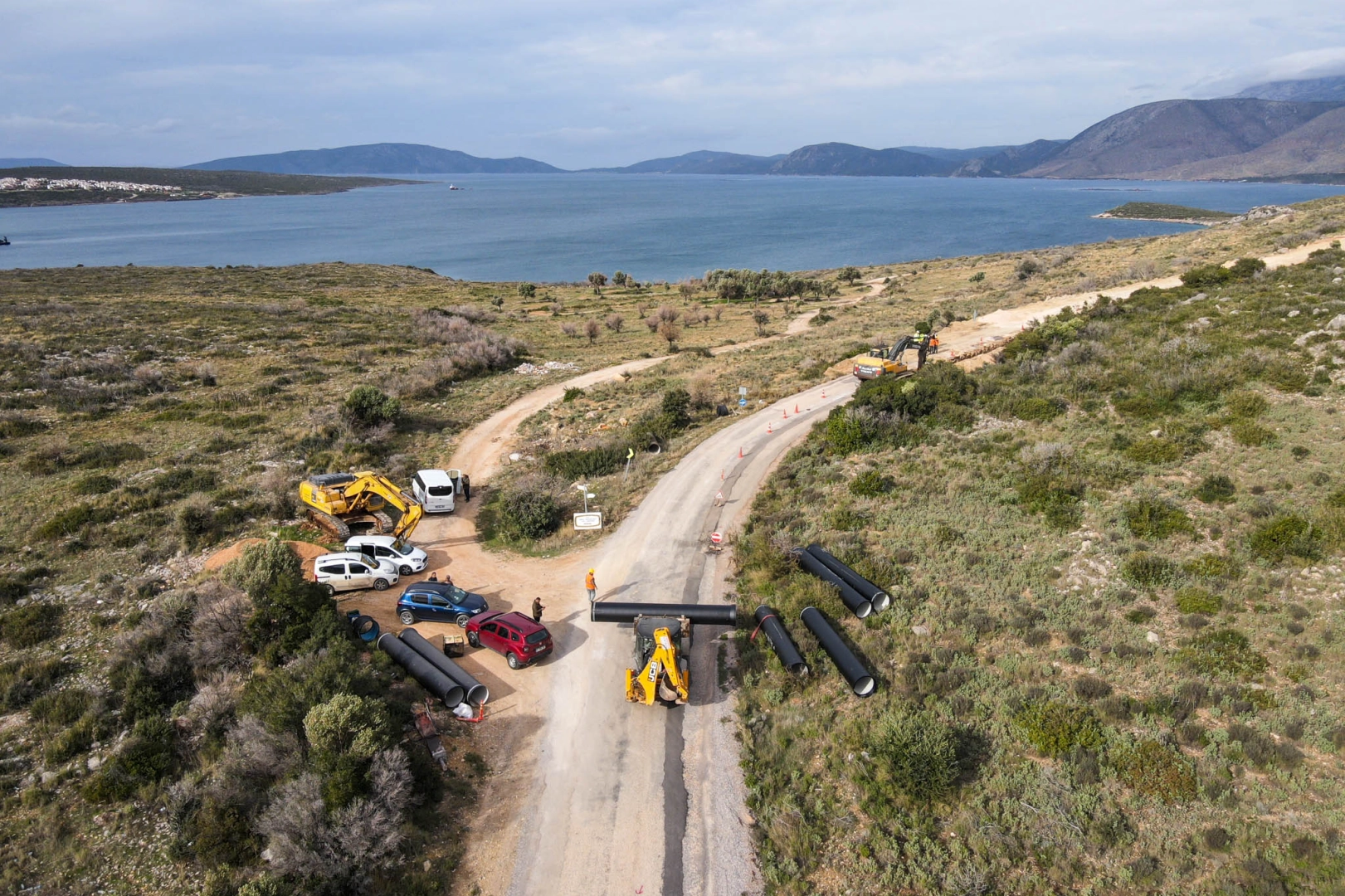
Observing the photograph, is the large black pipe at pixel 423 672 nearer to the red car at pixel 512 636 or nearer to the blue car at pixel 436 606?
the blue car at pixel 436 606

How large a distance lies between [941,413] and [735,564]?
1469cm

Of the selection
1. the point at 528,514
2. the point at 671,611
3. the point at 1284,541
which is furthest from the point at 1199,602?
the point at 528,514

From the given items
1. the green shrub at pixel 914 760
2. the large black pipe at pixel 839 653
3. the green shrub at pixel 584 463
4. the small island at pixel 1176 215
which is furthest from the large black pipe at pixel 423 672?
the small island at pixel 1176 215

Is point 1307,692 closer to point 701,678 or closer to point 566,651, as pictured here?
point 701,678

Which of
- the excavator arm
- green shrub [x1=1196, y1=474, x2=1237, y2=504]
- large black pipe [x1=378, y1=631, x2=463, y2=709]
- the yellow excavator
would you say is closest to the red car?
large black pipe [x1=378, y1=631, x2=463, y2=709]

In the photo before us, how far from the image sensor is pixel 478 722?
1842 centimetres

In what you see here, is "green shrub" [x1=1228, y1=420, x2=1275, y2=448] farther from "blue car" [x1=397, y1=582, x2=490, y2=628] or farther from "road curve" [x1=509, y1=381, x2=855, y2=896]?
"blue car" [x1=397, y1=582, x2=490, y2=628]

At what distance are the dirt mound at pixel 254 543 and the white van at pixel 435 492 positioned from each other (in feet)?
16.6

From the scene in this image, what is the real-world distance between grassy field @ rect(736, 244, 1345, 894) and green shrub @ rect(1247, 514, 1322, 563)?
6 cm

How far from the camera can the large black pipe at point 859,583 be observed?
70.1 feet

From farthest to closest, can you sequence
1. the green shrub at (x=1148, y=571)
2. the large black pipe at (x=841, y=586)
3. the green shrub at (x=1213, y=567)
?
the large black pipe at (x=841, y=586), the green shrub at (x=1148, y=571), the green shrub at (x=1213, y=567)

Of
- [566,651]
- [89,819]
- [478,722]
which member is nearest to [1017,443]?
[566,651]

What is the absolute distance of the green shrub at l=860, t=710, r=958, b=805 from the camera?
15070 mm

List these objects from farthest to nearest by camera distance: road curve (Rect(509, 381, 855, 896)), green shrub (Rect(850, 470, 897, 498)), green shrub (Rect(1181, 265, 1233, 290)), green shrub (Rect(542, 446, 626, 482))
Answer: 1. green shrub (Rect(1181, 265, 1233, 290))
2. green shrub (Rect(542, 446, 626, 482))
3. green shrub (Rect(850, 470, 897, 498))
4. road curve (Rect(509, 381, 855, 896))
